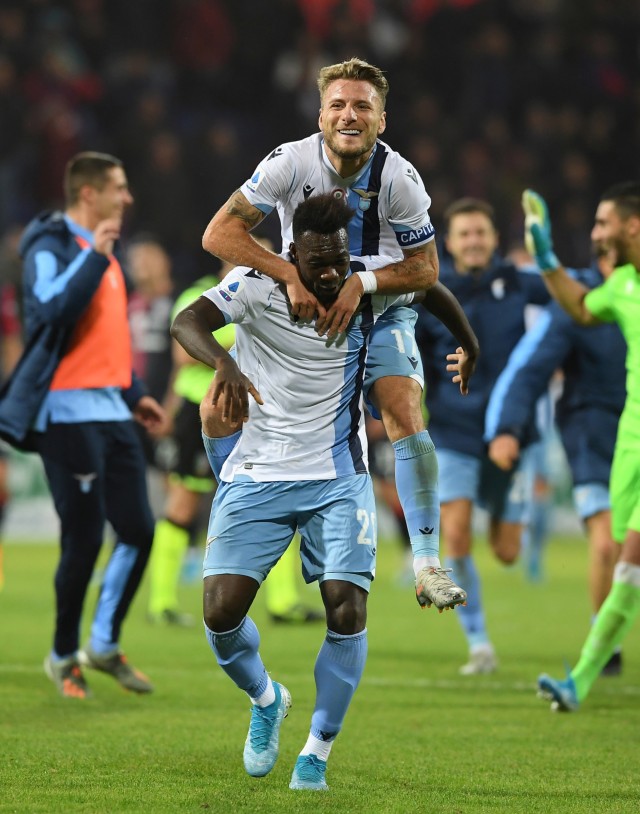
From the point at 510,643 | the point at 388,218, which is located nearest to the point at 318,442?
the point at 388,218

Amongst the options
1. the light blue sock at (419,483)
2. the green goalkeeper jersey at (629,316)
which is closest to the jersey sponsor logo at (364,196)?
the light blue sock at (419,483)

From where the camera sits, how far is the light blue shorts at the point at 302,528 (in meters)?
4.59

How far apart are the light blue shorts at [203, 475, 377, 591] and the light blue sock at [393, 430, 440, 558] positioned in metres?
0.21

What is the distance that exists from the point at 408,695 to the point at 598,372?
6.77ft

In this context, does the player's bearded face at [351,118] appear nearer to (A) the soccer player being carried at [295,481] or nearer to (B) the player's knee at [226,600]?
(A) the soccer player being carried at [295,481]

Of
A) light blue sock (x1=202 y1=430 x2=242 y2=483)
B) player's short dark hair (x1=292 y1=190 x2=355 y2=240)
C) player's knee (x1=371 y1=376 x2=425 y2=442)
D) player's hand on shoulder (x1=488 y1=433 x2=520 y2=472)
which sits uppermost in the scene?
player's short dark hair (x1=292 y1=190 x2=355 y2=240)

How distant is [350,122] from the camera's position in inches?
180

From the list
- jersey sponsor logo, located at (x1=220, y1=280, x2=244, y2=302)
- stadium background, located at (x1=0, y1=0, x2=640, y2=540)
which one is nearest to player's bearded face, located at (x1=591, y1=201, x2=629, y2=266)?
jersey sponsor logo, located at (x1=220, y1=280, x2=244, y2=302)

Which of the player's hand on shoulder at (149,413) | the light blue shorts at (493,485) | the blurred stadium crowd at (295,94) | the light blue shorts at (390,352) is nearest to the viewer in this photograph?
the light blue shorts at (390,352)

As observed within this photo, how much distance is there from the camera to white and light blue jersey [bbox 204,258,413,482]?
183 inches

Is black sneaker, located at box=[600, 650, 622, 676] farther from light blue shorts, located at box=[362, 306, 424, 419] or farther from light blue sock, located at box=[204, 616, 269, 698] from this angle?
light blue sock, located at box=[204, 616, 269, 698]

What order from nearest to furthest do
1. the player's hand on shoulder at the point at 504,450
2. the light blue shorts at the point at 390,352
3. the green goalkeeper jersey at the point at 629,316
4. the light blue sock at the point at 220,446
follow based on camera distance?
1. the light blue sock at the point at 220,446
2. the light blue shorts at the point at 390,352
3. the green goalkeeper jersey at the point at 629,316
4. the player's hand on shoulder at the point at 504,450

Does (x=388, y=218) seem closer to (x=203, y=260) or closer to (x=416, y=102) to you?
(x=203, y=260)

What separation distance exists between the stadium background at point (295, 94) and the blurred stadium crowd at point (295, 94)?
21mm
